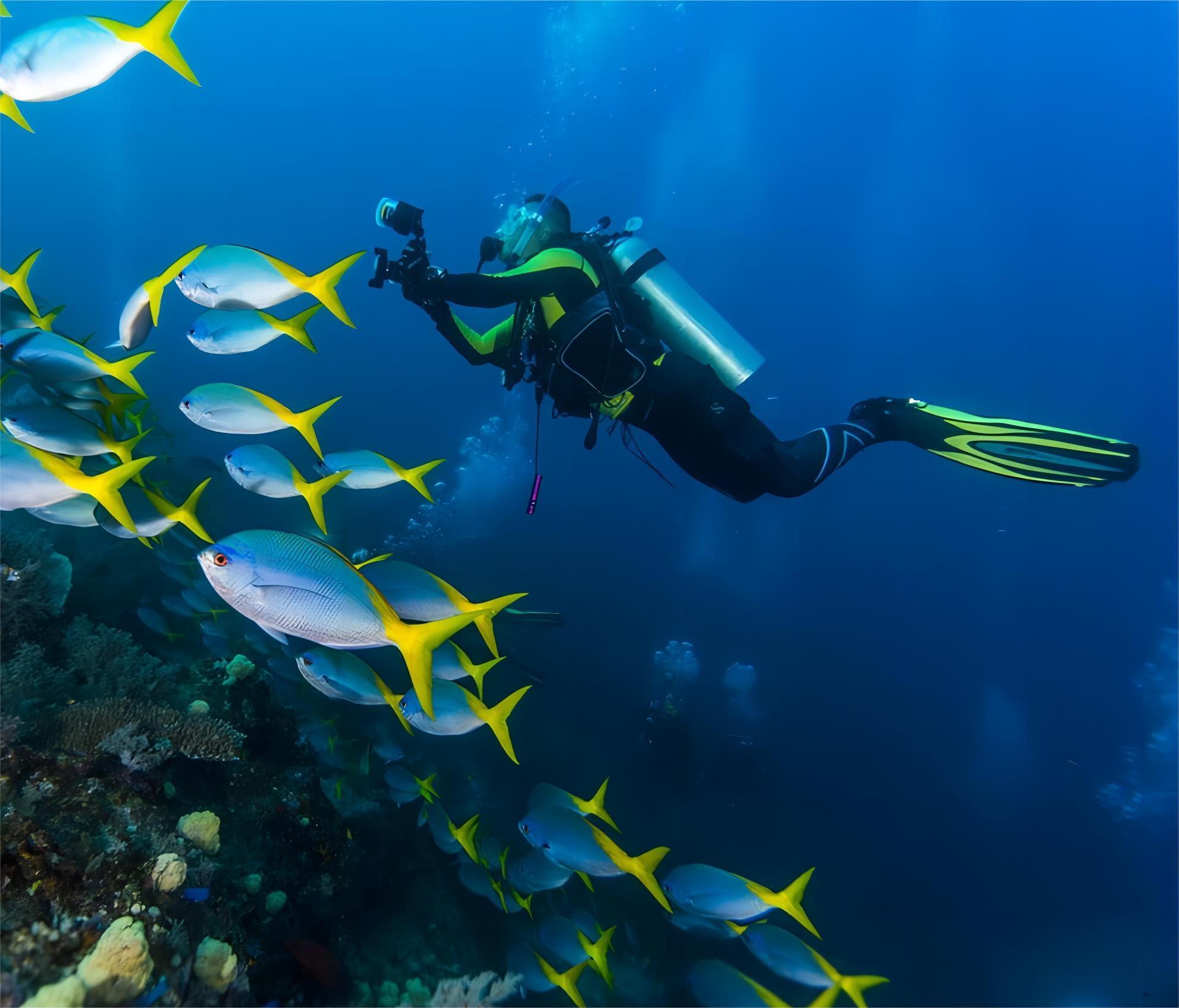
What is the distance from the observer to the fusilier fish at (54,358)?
268 cm

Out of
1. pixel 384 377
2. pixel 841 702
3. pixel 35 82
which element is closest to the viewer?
pixel 35 82

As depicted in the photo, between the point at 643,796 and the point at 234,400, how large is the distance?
13.3 metres

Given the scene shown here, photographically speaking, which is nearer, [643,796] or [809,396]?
[643,796]

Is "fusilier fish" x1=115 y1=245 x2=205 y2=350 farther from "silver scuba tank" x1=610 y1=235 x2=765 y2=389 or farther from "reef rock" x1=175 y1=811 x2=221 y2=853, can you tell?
"silver scuba tank" x1=610 y1=235 x2=765 y2=389

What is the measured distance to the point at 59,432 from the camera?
264cm

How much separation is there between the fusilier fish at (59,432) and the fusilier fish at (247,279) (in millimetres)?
829

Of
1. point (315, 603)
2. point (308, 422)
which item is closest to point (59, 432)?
point (308, 422)

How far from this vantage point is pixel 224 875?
119 inches

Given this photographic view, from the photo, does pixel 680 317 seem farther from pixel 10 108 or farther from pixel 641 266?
pixel 10 108

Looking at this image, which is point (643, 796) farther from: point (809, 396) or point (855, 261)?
point (855, 261)

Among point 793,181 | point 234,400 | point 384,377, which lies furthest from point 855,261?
point 234,400

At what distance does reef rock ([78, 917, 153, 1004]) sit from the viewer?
1.69 metres

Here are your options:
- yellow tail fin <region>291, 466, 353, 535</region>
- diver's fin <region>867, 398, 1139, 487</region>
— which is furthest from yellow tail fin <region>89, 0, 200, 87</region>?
diver's fin <region>867, 398, 1139, 487</region>

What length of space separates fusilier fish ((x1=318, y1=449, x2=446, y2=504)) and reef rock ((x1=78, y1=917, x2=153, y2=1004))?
219 centimetres
